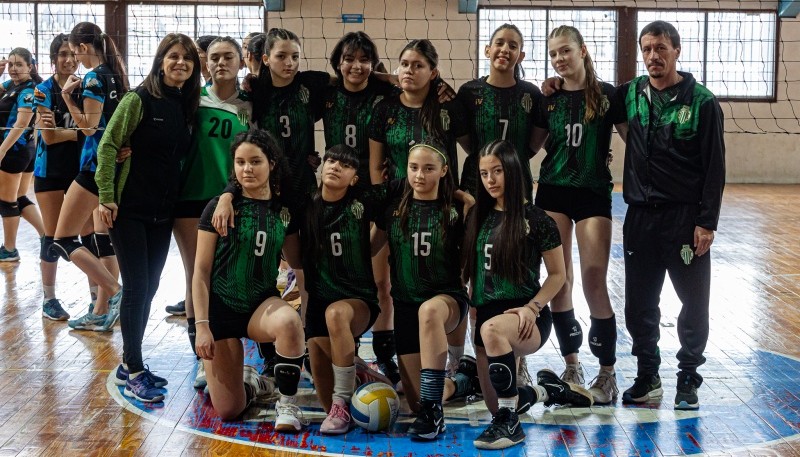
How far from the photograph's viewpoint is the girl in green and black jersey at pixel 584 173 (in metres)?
4.51

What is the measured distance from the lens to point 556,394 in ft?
14.7

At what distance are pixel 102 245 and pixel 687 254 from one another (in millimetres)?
3780

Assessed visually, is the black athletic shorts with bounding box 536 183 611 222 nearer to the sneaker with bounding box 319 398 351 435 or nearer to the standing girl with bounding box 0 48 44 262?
the sneaker with bounding box 319 398 351 435

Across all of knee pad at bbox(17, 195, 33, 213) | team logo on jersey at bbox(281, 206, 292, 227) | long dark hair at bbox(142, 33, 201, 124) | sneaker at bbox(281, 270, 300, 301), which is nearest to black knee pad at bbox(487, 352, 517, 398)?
team logo on jersey at bbox(281, 206, 292, 227)

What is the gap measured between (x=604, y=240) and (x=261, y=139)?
163 centimetres

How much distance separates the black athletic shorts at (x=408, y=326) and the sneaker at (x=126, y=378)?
4.00 ft

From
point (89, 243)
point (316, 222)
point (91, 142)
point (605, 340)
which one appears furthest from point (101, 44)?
point (605, 340)

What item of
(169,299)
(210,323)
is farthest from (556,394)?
(169,299)

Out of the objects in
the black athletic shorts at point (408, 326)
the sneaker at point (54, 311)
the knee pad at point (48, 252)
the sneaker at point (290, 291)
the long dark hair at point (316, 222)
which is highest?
the long dark hair at point (316, 222)

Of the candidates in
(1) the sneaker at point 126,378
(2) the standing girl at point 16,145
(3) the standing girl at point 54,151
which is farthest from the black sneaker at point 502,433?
(2) the standing girl at point 16,145

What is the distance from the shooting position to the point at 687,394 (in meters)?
4.41

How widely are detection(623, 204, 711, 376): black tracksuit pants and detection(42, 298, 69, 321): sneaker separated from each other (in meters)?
3.63

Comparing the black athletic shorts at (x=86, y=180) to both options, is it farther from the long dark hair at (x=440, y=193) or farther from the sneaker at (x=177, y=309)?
the long dark hair at (x=440, y=193)

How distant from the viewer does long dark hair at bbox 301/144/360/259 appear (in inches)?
169
